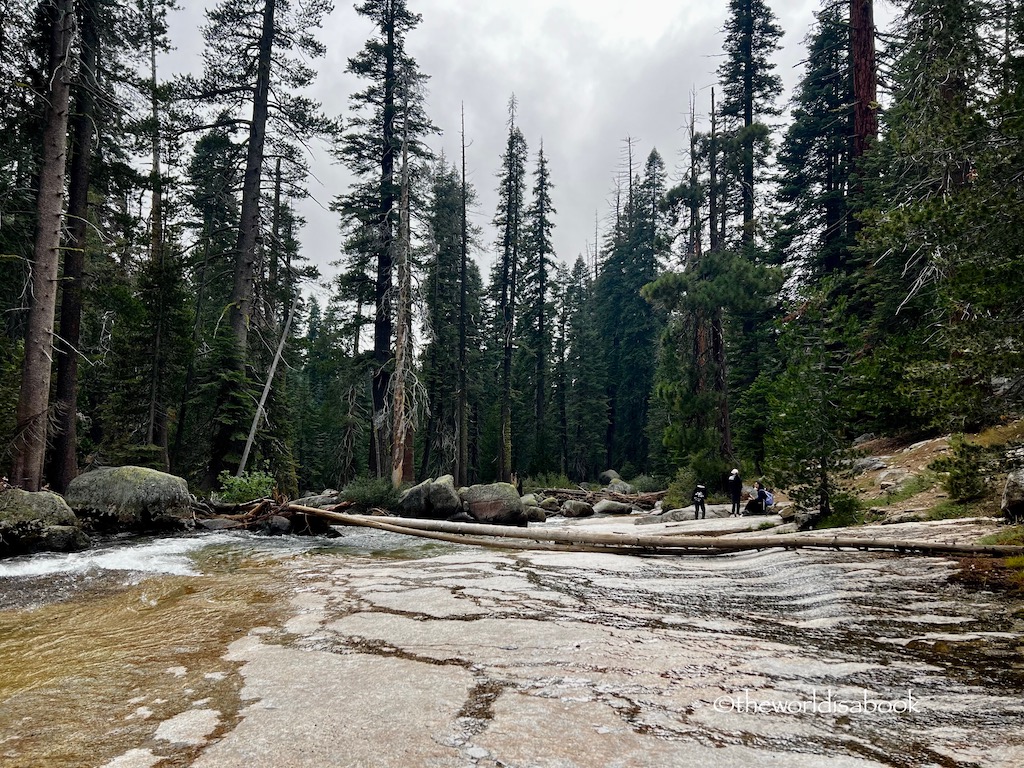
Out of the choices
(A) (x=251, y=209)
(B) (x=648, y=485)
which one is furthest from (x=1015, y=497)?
(B) (x=648, y=485)

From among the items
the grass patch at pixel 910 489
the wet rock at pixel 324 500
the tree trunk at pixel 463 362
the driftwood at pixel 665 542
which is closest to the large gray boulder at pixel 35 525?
the driftwood at pixel 665 542

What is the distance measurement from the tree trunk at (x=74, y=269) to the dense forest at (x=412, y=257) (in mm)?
67

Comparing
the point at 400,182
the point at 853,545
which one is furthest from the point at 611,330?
the point at 853,545

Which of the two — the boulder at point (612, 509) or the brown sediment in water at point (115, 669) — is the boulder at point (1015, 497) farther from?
the boulder at point (612, 509)

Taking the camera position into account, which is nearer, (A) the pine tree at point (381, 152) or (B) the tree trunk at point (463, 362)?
(A) the pine tree at point (381, 152)

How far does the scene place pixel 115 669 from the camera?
301 cm

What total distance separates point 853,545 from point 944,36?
26.7 feet

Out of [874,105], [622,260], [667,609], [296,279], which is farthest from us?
[622,260]

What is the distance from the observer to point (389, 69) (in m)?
20.2

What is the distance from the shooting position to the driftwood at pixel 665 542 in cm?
519

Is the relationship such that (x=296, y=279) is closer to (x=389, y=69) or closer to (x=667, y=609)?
(x=389, y=69)

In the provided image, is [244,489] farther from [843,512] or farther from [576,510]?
[843,512]

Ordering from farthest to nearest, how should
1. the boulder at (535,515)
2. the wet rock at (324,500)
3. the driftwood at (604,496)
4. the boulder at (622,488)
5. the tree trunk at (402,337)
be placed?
the boulder at (622,488)
the driftwood at (604,496)
the tree trunk at (402,337)
the boulder at (535,515)
the wet rock at (324,500)

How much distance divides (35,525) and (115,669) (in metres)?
6.34
